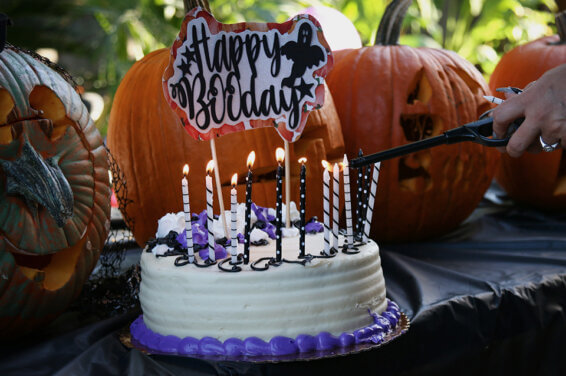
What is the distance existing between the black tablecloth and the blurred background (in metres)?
4.90

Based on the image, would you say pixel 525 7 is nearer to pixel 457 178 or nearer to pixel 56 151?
pixel 457 178

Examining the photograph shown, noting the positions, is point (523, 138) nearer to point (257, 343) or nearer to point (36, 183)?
point (257, 343)

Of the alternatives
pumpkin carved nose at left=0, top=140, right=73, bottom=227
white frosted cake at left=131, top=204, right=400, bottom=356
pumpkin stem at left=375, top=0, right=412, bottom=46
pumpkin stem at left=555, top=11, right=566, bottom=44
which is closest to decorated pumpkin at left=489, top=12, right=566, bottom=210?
pumpkin stem at left=555, top=11, right=566, bottom=44

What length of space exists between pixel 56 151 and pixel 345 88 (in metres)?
1.14

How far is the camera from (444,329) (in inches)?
55.4

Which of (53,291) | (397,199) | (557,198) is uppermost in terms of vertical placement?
(53,291)

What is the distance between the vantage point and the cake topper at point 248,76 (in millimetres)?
1379

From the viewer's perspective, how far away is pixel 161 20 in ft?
24.7

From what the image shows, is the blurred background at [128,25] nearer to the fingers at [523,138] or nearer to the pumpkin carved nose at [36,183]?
the pumpkin carved nose at [36,183]

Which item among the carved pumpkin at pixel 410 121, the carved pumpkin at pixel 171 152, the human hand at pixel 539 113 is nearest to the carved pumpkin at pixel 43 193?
the carved pumpkin at pixel 171 152

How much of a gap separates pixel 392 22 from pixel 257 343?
1492 mm

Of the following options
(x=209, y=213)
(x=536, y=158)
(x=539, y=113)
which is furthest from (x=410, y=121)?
(x=209, y=213)

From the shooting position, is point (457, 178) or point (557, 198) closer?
point (457, 178)

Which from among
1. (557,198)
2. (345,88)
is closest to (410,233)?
(345,88)
